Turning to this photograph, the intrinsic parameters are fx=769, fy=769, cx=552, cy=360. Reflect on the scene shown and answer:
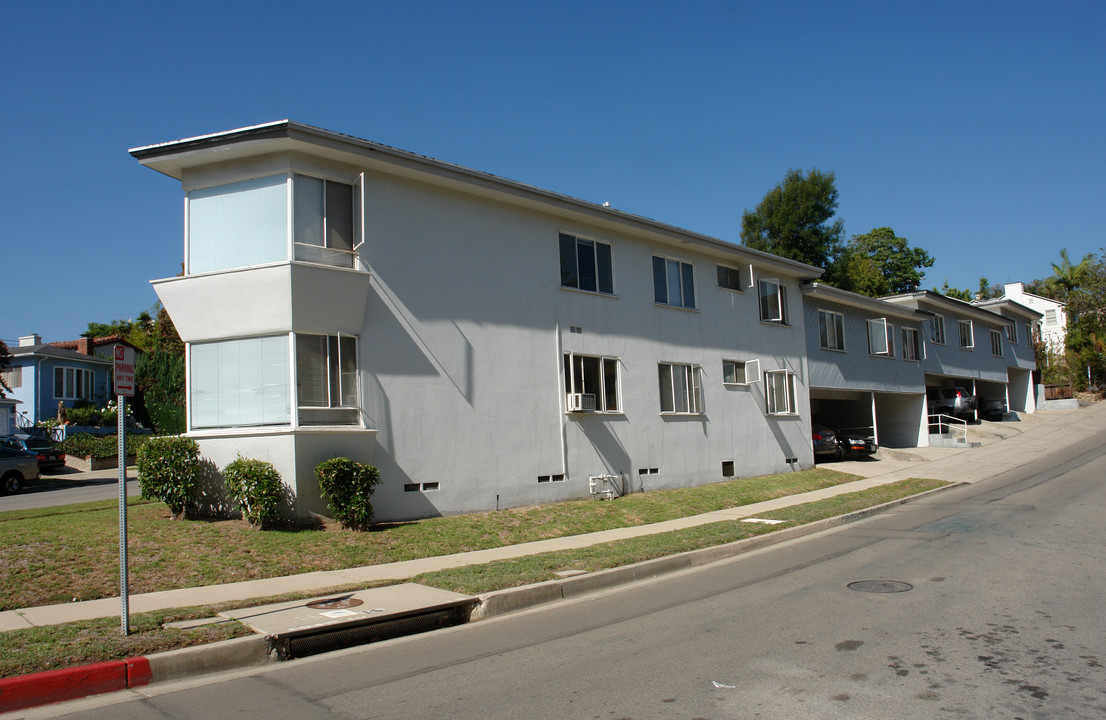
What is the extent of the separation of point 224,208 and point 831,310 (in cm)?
2211

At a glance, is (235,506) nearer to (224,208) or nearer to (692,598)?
(224,208)

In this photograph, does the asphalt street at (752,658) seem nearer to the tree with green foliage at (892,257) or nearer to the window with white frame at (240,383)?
the window with white frame at (240,383)

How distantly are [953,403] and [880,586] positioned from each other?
107ft

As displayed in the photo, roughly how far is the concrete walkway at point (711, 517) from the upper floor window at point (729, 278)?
674 centimetres

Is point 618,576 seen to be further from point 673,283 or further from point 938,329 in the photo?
point 938,329

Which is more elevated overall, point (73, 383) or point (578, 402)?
point (73, 383)

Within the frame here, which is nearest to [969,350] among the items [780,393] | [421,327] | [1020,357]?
[1020,357]

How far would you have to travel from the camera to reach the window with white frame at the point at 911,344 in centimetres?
3338

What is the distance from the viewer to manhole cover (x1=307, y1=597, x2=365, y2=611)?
868 cm

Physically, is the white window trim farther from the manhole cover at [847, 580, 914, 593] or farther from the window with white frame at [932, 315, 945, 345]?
the manhole cover at [847, 580, 914, 593]

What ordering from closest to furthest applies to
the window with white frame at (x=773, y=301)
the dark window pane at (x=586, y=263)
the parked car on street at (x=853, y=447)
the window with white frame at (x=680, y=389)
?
the dark window pane at (x=586, y=263), the window with white frame at (x=680, y=389), the window with white frame at (x=773, y=301), the parked car on street at (x=853, y=447)

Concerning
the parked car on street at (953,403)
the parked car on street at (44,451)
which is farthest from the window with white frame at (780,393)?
the parked car on street at (44,451)

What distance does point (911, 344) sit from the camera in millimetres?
34094

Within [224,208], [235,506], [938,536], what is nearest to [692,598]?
[938,536]
